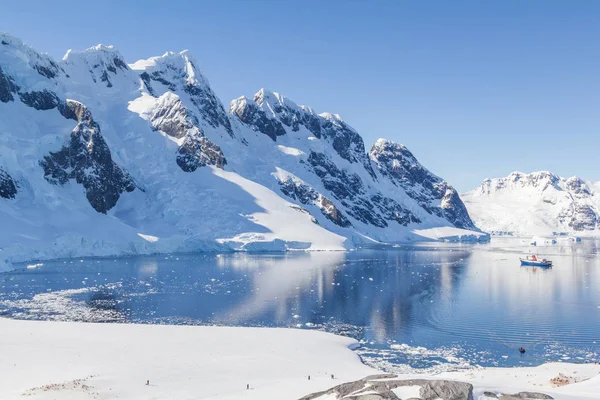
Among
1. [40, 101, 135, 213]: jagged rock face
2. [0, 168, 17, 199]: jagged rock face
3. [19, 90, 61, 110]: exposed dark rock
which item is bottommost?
[0, 168, 17, 199]: jagged rock face

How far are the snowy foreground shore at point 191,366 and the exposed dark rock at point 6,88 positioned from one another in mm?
134976

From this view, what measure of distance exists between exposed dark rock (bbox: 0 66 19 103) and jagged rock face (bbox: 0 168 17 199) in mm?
38026

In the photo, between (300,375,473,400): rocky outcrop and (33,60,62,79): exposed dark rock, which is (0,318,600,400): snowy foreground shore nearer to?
(300,375,473,400): rocky outcrop

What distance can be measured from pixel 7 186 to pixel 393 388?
134 meters

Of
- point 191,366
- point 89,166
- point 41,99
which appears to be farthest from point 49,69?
point 191,366

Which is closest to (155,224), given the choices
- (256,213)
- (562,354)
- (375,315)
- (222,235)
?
(222,235)

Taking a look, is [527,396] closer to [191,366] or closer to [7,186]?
[191,366]

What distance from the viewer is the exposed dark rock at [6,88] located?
519 ft

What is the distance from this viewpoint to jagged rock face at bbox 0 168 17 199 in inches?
5108

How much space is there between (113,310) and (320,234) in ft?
386

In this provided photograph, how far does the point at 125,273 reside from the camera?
9606 cm

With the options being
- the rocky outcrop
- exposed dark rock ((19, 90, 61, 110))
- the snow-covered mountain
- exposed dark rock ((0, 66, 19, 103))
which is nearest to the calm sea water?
the rocky outcrop

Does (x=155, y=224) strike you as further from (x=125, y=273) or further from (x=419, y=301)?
(x=419, y=301)

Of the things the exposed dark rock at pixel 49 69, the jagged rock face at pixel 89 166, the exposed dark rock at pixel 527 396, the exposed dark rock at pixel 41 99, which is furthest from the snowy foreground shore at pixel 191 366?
the exposed dark rock at pixel 49 69
